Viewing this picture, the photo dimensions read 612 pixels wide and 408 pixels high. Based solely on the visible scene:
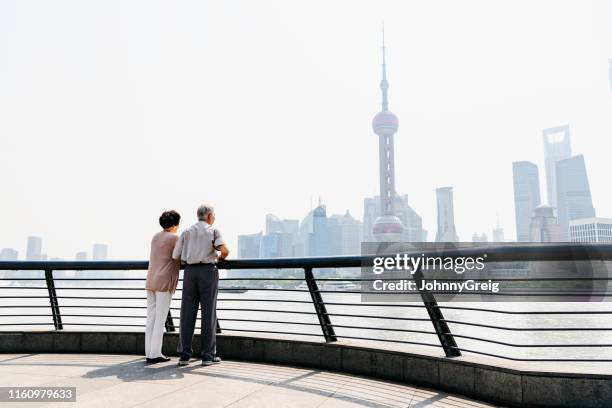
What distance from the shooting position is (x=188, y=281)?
202 inches

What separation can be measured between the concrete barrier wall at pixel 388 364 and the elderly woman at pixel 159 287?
1.75 ft

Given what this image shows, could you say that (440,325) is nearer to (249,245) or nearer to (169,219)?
(169,219)

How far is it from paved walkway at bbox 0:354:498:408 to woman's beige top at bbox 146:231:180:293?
0.88 m

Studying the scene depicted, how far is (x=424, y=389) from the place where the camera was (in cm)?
414

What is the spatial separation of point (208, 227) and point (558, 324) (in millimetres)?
46048

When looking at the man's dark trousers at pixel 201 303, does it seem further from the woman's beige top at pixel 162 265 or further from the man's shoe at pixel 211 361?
the woman's beige top at pixel 162 265

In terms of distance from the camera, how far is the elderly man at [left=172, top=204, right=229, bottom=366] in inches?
201

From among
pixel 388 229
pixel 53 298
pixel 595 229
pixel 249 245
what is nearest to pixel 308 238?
pixel 388 229

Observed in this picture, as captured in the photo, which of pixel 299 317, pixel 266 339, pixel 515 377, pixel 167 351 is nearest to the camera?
pixel 515 377

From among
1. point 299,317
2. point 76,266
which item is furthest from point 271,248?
point 76,266

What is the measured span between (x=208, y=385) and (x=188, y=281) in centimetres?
128

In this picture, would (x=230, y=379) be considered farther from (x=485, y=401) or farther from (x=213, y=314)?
(x=485, y=401)

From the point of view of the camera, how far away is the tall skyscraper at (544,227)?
14888 cm

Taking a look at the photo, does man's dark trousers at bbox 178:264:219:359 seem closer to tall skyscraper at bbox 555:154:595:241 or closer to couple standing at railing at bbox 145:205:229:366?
couple standing at railing at bbox 145:205:229:366
